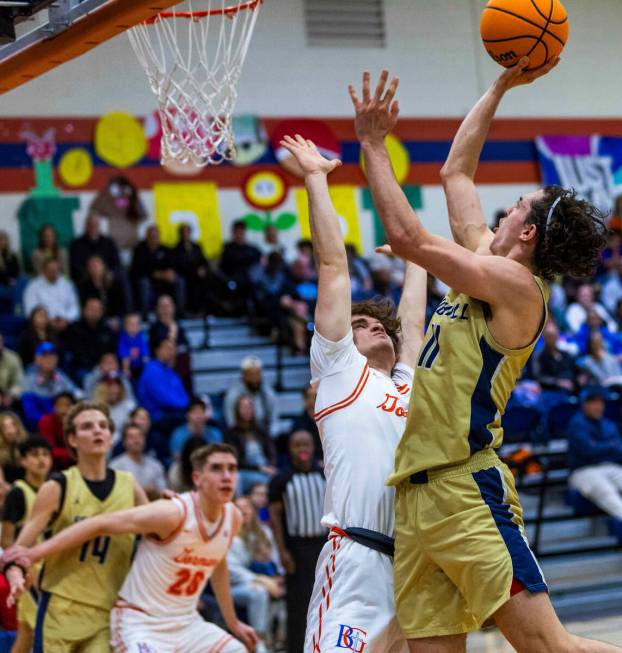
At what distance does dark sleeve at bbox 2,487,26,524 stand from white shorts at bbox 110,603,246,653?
1.22m

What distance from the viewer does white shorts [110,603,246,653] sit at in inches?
211

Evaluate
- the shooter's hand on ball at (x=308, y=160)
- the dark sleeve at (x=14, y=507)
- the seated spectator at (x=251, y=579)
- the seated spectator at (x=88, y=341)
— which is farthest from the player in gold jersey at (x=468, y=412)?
the seated spectator at (x=88, y=341)

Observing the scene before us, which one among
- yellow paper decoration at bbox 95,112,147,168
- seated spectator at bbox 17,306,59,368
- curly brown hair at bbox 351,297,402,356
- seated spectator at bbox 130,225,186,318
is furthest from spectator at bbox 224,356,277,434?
curly brown hair at bbox 351,297,402,356

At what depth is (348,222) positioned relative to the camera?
15.9 m

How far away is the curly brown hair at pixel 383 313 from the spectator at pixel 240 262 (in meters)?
9.69

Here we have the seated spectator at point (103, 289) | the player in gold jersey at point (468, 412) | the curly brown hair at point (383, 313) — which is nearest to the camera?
the player in gold jersey at point (468, 412)

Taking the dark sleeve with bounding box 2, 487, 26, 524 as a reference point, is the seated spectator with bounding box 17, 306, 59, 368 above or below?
above

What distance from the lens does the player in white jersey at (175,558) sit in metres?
5.34

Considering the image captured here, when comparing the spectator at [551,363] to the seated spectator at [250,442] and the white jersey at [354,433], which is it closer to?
the seated spectator at [250,442]

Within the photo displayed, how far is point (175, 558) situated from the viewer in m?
5.55

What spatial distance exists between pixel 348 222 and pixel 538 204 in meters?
12.3

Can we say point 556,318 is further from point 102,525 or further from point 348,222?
point 102,525

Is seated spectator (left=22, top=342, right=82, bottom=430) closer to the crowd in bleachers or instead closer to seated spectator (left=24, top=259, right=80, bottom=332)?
the crowd in bleachers

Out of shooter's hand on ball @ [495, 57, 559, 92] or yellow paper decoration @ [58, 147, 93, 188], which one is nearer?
shooter's hand on ball @ [495, 57, 559, 92]
